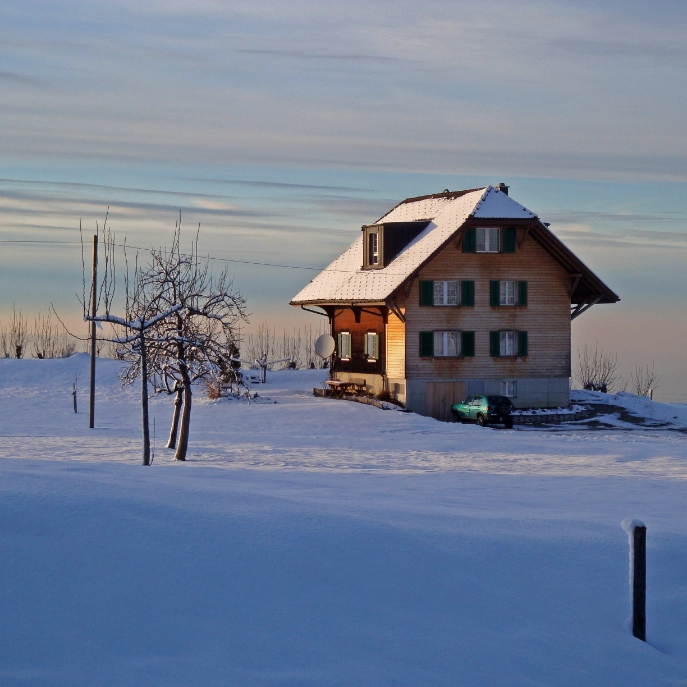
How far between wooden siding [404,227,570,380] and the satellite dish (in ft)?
19.5

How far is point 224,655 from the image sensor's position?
7.10 m

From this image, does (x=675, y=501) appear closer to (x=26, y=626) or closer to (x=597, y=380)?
(x=26, y=626)

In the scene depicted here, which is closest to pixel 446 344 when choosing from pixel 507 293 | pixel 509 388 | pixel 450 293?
pixel 450 293

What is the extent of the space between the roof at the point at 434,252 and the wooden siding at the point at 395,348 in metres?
1.67

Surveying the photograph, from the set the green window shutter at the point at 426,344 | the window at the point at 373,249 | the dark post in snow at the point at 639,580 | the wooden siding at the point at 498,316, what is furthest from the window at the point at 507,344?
the dark post in snow at the point at 639,580

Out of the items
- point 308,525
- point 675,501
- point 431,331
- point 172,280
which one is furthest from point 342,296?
point 308,525

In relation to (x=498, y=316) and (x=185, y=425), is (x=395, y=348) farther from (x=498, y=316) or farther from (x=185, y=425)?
(x=185, y=425)

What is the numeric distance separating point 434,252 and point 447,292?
239cm

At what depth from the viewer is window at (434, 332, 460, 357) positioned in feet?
125

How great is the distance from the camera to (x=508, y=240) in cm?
3869

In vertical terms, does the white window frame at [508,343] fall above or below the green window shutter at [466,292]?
below

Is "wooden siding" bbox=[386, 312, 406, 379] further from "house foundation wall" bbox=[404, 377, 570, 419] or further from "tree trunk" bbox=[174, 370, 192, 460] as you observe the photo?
"tree trunk" bbox=[174, 370, 192, 460]

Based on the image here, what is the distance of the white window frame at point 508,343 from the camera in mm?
39000

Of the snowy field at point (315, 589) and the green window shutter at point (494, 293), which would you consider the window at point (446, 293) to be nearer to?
the green window shutter at point (494, 293)
